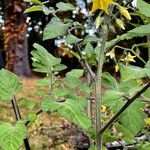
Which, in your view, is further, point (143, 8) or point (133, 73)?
point (143, 8)

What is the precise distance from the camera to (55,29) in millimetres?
862

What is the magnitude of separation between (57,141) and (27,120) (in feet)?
10.1

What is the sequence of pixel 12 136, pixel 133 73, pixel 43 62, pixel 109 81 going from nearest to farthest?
1. pixel 133 73
2. pixel 12 136
3. pixel 109 81
4. pixel 43 62

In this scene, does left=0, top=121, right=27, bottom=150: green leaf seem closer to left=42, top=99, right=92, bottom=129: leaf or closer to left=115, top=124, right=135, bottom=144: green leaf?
left=42, top=99, right=92, bottom=129: leaf

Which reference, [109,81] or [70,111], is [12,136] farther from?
[109,81]

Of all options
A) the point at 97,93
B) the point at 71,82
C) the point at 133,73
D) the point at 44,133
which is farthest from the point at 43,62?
the point at 44,133

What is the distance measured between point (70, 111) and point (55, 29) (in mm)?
180

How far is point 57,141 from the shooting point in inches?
153

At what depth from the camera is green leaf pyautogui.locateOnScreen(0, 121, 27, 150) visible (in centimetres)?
73

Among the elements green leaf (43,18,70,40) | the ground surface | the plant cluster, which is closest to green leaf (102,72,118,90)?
the plant cluster

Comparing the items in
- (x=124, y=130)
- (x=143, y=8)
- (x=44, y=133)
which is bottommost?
(x=44, y=133)

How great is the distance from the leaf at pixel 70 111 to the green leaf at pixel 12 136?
0.19ft

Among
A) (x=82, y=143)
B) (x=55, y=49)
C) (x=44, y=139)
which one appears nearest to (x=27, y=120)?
(x=82, y=143)

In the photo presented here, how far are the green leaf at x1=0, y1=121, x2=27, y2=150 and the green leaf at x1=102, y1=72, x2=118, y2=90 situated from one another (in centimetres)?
18
